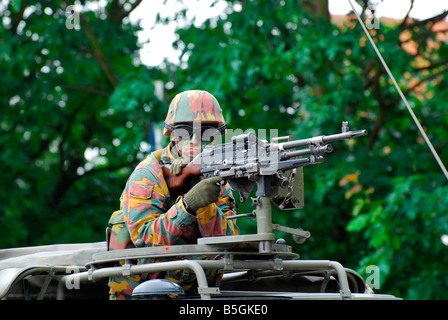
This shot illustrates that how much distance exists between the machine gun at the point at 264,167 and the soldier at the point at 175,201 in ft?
0.43

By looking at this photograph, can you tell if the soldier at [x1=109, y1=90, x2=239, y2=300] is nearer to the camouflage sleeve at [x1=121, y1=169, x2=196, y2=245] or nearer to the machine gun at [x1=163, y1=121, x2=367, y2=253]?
the camouflage sleeve at [x1=121, y1=169, x2=196, y2=245]

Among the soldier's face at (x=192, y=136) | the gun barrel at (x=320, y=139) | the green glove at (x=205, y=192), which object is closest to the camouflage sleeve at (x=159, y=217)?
the green glove at (x=205, y=192)

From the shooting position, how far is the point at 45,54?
43.0ft

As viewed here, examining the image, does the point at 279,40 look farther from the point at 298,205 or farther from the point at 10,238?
the point at 298,205

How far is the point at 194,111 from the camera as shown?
17.1ft

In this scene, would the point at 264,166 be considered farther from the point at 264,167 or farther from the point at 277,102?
the point at 277,102

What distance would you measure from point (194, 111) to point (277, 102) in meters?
7.39

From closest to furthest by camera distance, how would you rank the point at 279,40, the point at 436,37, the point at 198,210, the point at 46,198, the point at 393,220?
the point at 198,210, the point at 393,220, the point at 279,40, the point at 436,37, the point at 46,198

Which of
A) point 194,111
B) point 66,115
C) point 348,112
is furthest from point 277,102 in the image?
point 194,111

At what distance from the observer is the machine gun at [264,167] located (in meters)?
4.38

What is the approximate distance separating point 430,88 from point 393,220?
3229mm

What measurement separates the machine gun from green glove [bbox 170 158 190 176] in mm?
304

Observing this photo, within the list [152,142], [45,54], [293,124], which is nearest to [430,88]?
[293,124]

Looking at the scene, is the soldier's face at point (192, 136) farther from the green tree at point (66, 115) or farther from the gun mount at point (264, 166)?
the green tree at point (66, 115)
